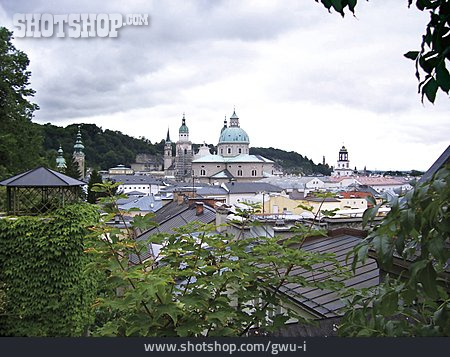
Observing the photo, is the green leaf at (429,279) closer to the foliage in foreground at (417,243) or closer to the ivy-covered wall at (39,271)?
the foliage in foreground at (417,243)

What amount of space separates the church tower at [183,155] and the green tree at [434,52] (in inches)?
3794

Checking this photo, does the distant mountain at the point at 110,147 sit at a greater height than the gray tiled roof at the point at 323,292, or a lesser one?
greater

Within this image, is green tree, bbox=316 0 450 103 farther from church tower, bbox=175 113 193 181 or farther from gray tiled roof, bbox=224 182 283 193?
church tower, bbox=175 113 193 181

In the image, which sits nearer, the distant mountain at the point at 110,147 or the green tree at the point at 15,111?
the green tree at the point at 15,111

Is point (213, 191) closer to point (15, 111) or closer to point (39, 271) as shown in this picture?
point (15, 111)

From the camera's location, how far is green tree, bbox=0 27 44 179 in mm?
18531

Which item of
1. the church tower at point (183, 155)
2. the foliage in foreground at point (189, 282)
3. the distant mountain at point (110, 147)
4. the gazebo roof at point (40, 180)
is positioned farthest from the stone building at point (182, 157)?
the foliage in foreground at point (189, 282)

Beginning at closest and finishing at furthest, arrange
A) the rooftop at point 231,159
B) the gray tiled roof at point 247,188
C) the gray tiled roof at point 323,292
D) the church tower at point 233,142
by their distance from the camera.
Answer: the gray tiled roof at point 323,292 < the gray tiled roof at point 247,188 < the rooftop at point 231,159 < the church tower at point 233,142

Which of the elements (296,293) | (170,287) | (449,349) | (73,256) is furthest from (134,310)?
(73,256)

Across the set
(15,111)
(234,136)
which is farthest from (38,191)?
(234,136)

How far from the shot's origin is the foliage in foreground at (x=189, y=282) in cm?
208

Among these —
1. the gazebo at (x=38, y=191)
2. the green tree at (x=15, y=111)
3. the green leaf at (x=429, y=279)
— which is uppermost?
the green tree at (x=15, y=111)

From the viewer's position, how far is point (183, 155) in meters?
99.2

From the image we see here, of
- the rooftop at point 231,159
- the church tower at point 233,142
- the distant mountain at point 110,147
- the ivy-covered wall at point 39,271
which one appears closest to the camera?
the ivy-covered wall at point 39,271
